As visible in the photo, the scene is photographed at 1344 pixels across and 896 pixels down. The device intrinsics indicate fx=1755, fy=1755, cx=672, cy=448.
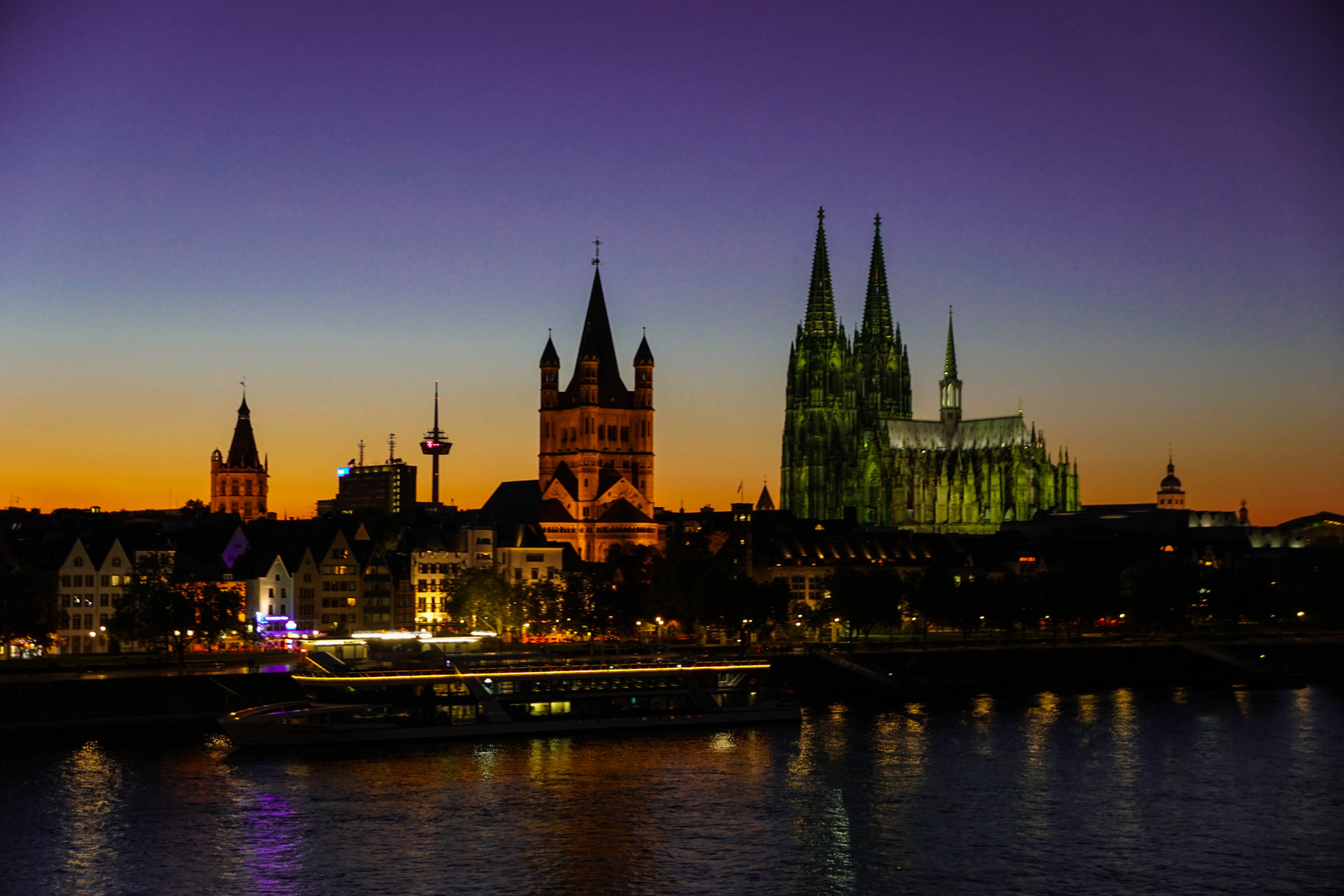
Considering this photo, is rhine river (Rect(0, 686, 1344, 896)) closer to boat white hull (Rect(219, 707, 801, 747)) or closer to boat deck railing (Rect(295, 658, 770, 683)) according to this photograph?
boat white hull (Rect(219, 707, 801, 747))

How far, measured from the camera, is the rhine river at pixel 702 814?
186 feet

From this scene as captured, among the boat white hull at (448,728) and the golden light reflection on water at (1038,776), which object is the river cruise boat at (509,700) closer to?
the boat white hull at (448,728)

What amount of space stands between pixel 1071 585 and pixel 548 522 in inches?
2332

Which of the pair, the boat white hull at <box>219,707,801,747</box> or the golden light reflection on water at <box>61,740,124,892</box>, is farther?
the boat white hull at <box>219,707,801,747</box>

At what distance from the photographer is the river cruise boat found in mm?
87750

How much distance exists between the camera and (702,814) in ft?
220

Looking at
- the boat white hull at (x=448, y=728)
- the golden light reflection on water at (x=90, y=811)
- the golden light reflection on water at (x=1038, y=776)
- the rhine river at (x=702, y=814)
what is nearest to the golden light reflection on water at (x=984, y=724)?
the rhine river at (x=702, y=814)

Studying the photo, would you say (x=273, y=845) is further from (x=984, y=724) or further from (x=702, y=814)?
(x=984, y=724)

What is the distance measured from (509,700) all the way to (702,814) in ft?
92.9

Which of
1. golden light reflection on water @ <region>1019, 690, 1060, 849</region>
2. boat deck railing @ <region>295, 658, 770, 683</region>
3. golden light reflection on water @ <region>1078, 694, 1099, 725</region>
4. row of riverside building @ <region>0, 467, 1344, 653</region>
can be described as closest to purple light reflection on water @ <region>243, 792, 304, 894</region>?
boat deck railing @ <region>295, 658, 770, 683</region>

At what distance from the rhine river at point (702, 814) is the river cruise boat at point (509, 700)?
277 cm

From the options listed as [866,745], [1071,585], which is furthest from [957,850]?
[1071,585]

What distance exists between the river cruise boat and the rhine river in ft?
9.10

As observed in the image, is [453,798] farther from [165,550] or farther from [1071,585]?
[1071,585]
